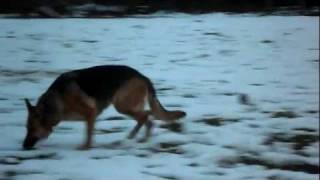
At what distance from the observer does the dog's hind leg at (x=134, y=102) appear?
6.36 meters

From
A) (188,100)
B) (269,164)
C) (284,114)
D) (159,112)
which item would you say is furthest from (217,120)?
(269,164)

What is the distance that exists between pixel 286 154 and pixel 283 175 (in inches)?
26.8

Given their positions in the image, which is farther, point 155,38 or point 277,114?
point 155,38

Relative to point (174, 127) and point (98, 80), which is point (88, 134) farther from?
point (174, 127)

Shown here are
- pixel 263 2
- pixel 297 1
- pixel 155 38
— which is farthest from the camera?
pixel 263 2

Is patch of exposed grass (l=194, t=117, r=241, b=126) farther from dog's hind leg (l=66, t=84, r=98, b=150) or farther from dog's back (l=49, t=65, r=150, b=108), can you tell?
dog's hind leg (l=66, t=84, r=98, b=150)

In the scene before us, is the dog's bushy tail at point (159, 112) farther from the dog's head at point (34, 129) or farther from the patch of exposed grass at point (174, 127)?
the dog's head at point (34, 129)

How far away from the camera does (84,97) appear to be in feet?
20.1

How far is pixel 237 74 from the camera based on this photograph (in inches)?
431

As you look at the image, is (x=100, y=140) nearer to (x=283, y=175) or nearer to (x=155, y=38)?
(x=283, y=175)

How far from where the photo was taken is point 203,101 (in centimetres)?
858

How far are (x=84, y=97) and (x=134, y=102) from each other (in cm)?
54

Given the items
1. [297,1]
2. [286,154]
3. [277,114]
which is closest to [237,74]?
[277,114]

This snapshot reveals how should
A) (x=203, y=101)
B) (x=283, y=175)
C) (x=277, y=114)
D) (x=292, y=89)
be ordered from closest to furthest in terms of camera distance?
(x=283, y=175) → (x=277, y=114) → (x=203, y=101) → (x=292, y=89)
